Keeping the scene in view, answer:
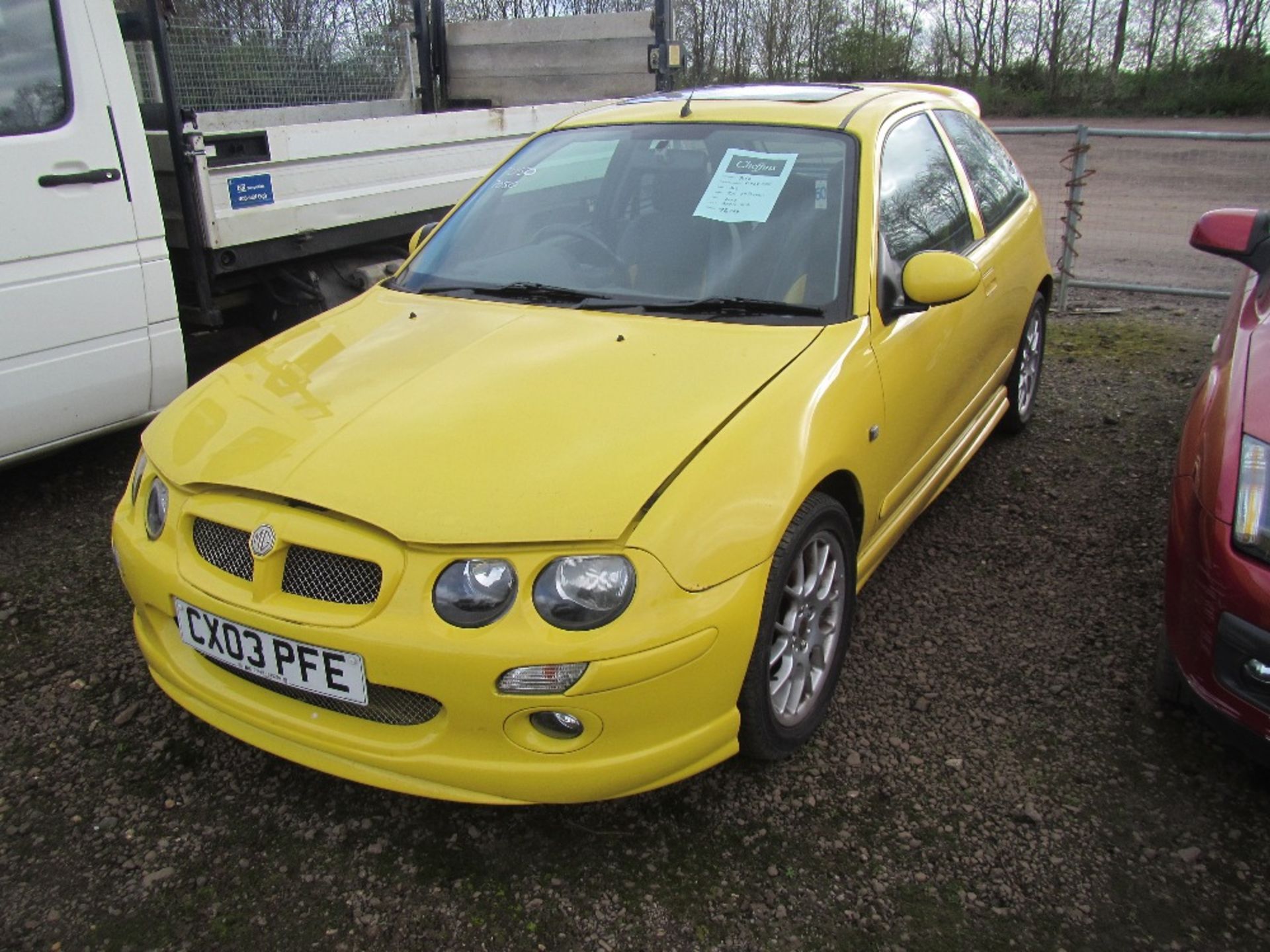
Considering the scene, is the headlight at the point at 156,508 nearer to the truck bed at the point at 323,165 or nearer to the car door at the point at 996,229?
the truck bed at the point at 323,165

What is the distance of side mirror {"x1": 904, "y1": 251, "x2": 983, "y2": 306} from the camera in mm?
2930

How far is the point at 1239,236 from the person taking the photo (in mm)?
3605

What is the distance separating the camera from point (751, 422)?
7.95 ft

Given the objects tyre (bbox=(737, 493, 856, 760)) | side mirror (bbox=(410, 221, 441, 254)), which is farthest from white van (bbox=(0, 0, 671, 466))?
tyre (bbox=(737, 493, 856, 760))

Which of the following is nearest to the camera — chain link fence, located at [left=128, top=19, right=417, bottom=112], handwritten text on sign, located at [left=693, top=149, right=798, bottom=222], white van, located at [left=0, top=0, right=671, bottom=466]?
handwritten text on sign, located at [left=693, top=149, right=798, bottom=222]

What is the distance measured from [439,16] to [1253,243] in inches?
204

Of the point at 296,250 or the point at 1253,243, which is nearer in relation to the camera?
the point at 1253,243

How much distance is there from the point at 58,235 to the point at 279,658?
2337mm

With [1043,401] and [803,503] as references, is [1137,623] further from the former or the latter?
[1043,401]

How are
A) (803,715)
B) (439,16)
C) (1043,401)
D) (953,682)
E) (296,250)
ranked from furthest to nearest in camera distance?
(439,16) < (1043,401) < (296,250) < (953,682) < (803,715)

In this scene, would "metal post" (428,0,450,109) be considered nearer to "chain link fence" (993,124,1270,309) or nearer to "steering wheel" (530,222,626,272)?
"chain link fence" (993,124,1270,309)

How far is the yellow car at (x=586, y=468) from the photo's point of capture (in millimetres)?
2111

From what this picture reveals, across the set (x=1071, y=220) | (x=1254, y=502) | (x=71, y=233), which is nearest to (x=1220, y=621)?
(x=1254, y=502)

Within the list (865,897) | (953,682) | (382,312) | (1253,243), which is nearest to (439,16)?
(382,312)
